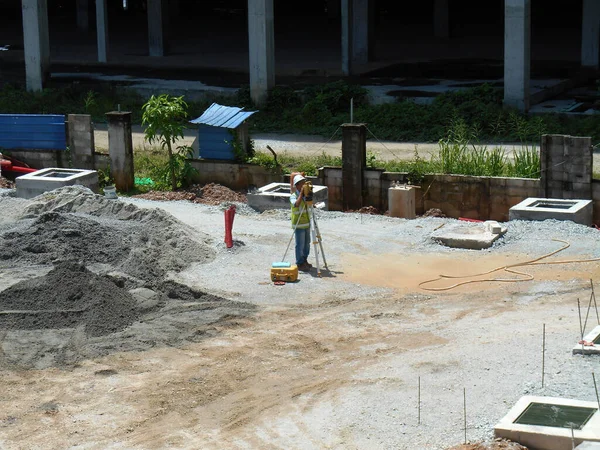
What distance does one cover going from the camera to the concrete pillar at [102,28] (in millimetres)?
39000

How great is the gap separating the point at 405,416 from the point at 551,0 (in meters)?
37.7

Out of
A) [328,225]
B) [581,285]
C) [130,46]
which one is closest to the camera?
[581,285]

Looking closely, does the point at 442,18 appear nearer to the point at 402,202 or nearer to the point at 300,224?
the point at 402,202

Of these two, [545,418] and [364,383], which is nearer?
[545,418]

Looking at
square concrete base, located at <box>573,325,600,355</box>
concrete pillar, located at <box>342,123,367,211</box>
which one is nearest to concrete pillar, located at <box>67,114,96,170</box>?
concrete pillar, located at <box>342,123,367,211</box>

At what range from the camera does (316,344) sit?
572 inches

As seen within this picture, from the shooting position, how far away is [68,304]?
1556 centimetres

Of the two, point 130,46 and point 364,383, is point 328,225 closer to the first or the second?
point 364,383

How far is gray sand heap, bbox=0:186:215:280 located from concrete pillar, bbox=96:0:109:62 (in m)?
20.1

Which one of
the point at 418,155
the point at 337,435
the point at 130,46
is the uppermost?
Answer: the point at 130,46

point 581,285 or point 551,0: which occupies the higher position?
point 551,0

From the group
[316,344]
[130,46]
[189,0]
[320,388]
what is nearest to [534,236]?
[316,344]

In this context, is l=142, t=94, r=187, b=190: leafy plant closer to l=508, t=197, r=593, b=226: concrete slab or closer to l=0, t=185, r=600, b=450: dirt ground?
l=0, t=185, r=600, b=450: dirt ground

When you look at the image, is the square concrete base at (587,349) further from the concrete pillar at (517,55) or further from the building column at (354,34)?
the building column at (354,34)
